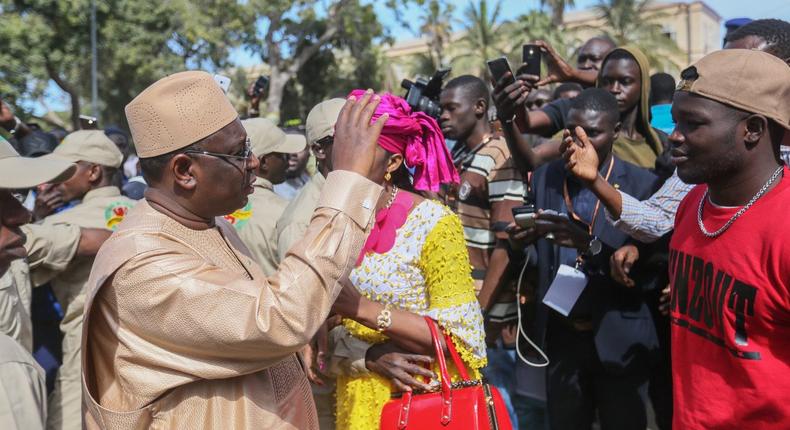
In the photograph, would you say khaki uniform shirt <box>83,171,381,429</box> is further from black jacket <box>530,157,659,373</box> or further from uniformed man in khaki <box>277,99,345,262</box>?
black jacket <box>530,157,659,373</box>

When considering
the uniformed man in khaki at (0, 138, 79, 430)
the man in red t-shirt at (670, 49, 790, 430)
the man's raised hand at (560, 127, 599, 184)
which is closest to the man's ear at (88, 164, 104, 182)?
the uniformed man in khaki at (0, 138, 79, 430)

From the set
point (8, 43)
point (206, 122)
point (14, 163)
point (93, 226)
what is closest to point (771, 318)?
point (206, 122)

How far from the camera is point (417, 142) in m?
3.01

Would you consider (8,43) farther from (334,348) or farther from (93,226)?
(334,348)

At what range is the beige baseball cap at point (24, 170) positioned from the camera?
2621mm

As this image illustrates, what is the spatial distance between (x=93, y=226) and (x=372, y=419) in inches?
102

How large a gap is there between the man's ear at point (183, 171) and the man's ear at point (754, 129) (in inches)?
70.1

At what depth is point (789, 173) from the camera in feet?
7.88

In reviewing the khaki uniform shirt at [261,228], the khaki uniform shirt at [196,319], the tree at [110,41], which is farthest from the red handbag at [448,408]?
the tree at [110,41]

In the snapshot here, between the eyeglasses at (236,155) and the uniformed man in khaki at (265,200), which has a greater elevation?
the eyeglasses at (236,155)

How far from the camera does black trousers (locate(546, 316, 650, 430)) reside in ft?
12.1

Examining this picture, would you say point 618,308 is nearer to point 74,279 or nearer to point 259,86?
Answer: point 74,279

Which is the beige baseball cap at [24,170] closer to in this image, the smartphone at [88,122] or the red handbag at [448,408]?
the red handbag at [448,408]

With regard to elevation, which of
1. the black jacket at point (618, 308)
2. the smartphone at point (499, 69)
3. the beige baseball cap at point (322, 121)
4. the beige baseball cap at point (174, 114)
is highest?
the beige baseball cap at point (174, 114)
